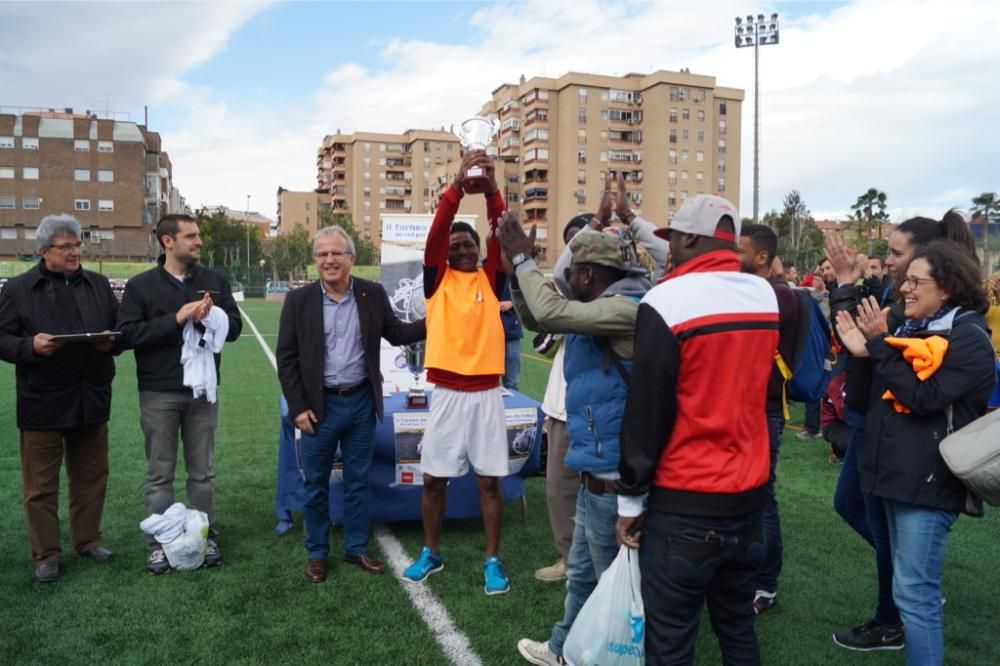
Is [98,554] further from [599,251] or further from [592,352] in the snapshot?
[599,251]

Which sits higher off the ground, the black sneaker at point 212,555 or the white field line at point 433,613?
the black sneaker at point 212,555

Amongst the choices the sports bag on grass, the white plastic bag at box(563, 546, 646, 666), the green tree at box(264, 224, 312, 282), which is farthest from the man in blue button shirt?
the green tree at box(264, 224, 312, 282)

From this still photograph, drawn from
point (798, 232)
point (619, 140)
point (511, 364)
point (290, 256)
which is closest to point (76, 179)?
point (290, 256)

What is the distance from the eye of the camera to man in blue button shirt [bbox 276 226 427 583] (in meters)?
4.68

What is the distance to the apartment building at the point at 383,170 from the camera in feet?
387

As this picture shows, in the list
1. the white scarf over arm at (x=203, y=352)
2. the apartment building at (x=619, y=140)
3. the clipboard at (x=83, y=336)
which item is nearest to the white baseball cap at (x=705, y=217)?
the white scarf over arm at (x=203, y=352)

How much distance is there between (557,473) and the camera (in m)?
4.36

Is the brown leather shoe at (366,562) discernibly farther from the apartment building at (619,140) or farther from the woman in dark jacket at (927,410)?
the apartment building at (619,140)

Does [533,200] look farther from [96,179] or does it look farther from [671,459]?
[671,459]

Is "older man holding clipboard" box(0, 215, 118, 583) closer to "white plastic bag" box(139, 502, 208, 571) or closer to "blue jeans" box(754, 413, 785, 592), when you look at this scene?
"white plastic bag" box(139, 502, 208, 571)

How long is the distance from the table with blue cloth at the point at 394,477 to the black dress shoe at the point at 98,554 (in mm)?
1080

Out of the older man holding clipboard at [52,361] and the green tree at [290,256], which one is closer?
the older man holding clipboard at [52,361]

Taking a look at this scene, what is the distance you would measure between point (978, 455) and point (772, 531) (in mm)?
1441

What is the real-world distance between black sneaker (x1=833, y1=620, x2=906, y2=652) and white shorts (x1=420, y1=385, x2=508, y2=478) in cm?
199
